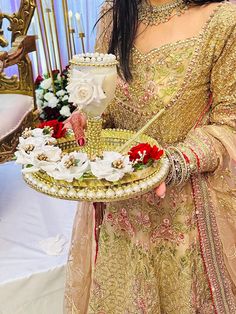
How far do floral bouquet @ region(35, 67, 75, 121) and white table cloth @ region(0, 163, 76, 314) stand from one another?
1.14 ft

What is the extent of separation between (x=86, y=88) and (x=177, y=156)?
8.6 inches

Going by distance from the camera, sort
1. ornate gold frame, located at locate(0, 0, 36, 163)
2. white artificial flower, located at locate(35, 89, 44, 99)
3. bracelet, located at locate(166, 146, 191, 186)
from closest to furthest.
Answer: bracelet, located at locate(166, 146, 191, 186), ornate gold frame, located at locate(0, 0, 36, 163), white artificial flower, located at locate(35, 89, 44, 99)

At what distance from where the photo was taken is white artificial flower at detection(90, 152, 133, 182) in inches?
26.2

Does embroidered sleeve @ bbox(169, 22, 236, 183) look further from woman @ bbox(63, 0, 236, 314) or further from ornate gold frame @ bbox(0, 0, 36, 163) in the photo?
ornate gold frame @ bbox(0, 0, 36, 163)

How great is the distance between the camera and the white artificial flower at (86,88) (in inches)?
26.5

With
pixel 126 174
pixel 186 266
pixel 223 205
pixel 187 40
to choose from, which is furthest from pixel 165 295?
pixel 187 40

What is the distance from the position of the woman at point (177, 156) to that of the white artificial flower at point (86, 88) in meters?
0.18

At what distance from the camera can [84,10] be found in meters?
3.37

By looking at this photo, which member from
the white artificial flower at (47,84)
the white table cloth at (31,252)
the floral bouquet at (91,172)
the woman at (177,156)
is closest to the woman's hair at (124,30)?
the woman at (177,156)

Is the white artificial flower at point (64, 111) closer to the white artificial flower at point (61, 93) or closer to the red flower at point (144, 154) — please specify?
the white artificial flower at point (61, 93)

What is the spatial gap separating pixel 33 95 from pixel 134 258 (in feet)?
3.83

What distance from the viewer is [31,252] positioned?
147 centimetres

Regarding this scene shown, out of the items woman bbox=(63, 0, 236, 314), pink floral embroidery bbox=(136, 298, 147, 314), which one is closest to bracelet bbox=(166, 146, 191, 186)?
woman bbox=(63, 0, 236, 314)

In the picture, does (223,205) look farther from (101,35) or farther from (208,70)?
(101,35)
